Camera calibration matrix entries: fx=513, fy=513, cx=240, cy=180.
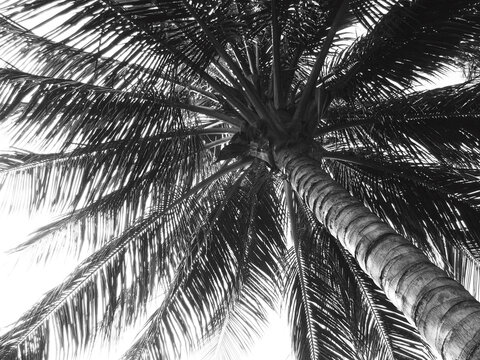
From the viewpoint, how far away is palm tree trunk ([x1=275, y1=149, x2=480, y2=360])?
208cm

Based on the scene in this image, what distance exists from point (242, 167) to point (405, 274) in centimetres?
307

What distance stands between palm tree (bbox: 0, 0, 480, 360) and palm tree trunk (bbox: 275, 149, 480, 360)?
0.06 feet

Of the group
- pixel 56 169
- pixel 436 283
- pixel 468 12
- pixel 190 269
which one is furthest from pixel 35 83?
pixel 468 12

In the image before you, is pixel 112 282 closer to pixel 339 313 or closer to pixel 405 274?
pixel 339 313

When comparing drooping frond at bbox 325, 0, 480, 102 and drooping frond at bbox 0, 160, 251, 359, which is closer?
drooping frond at bbox 325, 0, 480, 102

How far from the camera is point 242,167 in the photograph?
5.43 metres

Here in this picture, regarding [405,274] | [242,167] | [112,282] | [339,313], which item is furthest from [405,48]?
[112,282]

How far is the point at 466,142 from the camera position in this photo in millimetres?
4891

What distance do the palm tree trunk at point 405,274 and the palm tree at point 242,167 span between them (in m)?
0.02

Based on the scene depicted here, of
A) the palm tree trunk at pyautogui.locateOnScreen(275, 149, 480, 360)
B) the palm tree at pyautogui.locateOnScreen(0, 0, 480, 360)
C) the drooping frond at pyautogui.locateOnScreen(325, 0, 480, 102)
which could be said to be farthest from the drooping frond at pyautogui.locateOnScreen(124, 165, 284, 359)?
the palm tree trunk at pyautogui.locateOnScreen(275, 149, 480, 360)

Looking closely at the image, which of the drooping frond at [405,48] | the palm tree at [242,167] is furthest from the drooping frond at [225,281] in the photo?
the drooping frond at [405,48]

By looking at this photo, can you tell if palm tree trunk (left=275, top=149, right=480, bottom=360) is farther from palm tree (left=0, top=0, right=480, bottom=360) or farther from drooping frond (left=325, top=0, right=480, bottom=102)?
drooping frond (left=325, top=0, right=480, bottom=102)

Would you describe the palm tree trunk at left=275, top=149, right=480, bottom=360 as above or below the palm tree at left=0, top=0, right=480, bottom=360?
below

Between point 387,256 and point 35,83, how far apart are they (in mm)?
2879
